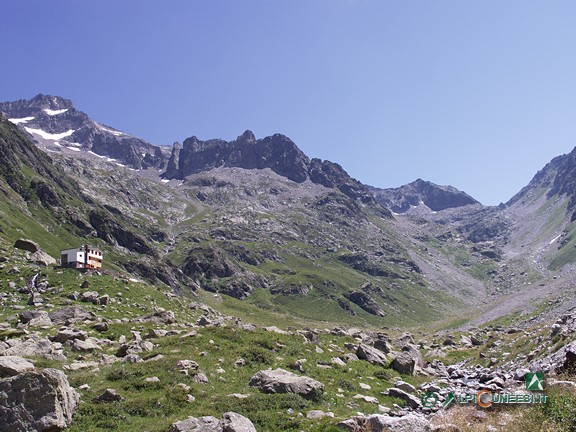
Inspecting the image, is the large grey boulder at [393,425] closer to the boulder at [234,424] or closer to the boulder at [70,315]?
the boulder at [234,424]

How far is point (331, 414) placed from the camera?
2041 centimetres

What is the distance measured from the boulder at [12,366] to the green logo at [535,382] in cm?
2325

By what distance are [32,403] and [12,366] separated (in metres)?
3.56

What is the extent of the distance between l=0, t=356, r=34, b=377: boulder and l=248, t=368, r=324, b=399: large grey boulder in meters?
11.9

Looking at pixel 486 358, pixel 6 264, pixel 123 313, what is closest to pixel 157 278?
pixel 6 264

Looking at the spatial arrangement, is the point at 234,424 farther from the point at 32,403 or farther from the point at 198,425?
the point at 32,403

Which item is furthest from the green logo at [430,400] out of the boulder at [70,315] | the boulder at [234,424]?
the boulder at [70,315]

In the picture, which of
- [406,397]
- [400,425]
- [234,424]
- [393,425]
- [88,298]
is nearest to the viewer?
[400,425]

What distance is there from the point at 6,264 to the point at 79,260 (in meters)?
29.5

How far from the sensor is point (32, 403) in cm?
1614

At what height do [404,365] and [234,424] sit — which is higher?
[234,424]

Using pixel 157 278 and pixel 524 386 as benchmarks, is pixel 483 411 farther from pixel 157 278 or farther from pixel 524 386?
pixel 157 278

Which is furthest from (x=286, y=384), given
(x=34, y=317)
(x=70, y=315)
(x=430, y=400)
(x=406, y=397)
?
(x=34, y=317)

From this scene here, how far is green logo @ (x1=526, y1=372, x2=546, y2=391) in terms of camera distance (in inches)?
684
